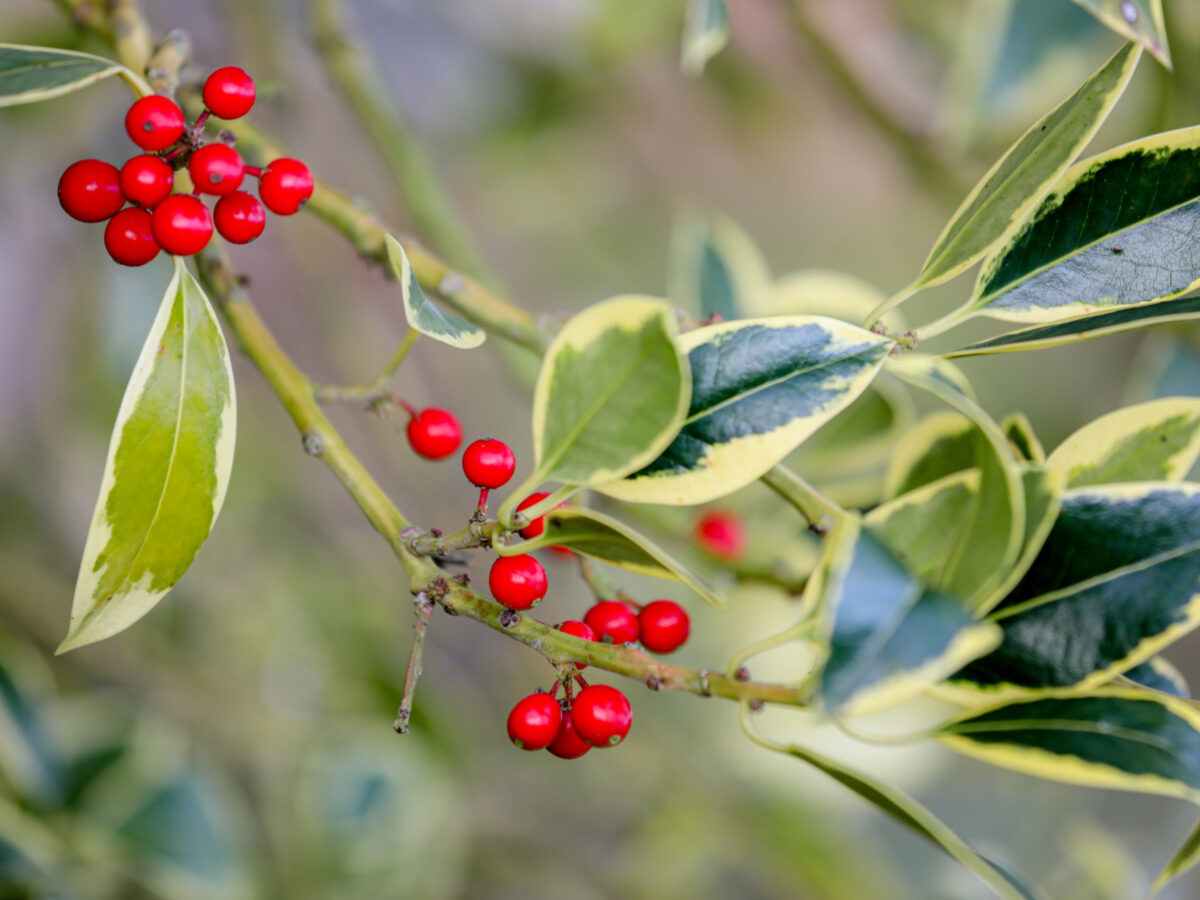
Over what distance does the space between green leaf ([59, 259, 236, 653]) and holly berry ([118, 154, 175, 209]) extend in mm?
35

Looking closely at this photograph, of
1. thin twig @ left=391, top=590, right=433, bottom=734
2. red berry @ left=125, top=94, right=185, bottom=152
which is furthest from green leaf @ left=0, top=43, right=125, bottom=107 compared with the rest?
thin twig @ left=391, top=590, right=433, bottom=734

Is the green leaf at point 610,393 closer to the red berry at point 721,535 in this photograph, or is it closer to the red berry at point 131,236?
the red berry at point 131,236

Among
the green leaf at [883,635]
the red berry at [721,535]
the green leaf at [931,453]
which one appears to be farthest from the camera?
the red berry at [721,535]

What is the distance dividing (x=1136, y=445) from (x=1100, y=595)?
11 cm

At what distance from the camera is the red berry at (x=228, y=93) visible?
1.41ft

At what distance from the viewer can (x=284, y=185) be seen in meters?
0.44

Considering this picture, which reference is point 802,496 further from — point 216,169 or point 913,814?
point 216,169

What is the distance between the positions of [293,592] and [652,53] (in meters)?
1.10

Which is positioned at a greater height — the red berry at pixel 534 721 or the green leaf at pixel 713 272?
the green leaf at pixel 713 272

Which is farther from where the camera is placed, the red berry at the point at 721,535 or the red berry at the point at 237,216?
the red berry at the point at 721,535

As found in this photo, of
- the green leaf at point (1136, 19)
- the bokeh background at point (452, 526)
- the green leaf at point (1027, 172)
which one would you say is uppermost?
the green leaf at point (1136, 19)

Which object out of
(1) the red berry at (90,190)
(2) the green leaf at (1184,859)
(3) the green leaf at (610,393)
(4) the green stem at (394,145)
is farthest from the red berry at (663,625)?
(4) the green stem at (394,145)

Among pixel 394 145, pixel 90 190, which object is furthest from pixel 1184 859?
pixel 394 145

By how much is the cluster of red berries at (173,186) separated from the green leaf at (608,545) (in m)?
0.20
